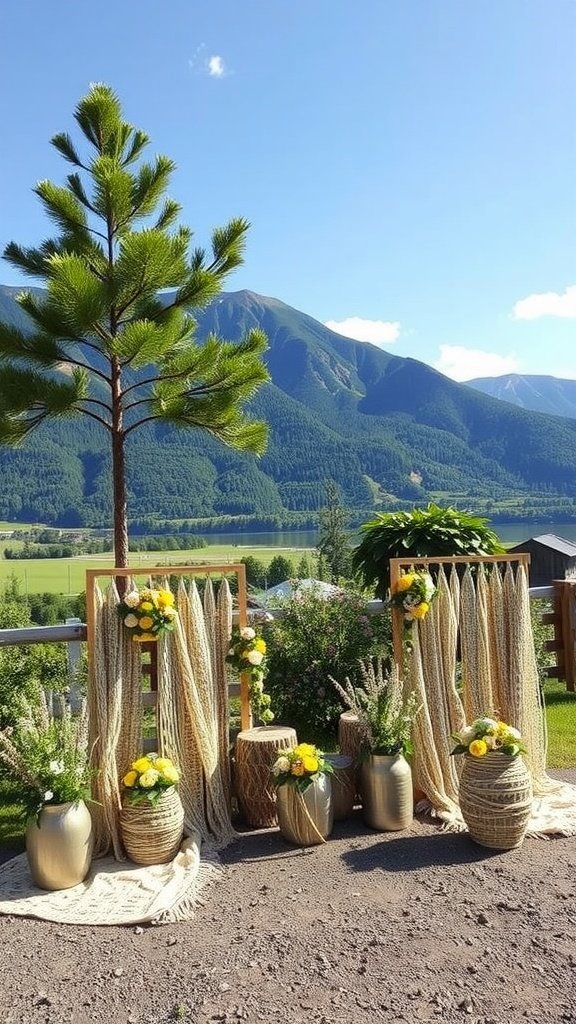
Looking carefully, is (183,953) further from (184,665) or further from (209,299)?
(209,299)

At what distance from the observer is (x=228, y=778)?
4.90 m

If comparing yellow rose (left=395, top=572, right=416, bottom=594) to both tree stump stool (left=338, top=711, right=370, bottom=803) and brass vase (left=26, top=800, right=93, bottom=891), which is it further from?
brass vase (left=26, top=800, right=93, bottom=891)

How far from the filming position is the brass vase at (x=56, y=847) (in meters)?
3.93

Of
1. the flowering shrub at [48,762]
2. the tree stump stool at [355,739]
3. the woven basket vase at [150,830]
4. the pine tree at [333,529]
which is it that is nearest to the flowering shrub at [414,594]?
the tree stump stool at [355,739]

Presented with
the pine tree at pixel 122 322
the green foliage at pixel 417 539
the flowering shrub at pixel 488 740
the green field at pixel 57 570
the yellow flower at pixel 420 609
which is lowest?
the green field at pixel 57 570

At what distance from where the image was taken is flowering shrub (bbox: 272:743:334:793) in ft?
14.4

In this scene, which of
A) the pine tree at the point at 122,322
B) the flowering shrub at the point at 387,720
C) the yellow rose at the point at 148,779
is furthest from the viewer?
the pine tree at the point at 122,322

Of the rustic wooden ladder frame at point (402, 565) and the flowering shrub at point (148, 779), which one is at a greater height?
the rustic wooden ladder frame at point (402, 565)

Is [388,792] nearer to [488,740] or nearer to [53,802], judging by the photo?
[488,740]

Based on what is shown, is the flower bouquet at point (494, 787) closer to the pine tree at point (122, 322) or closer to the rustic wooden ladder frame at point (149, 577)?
the rustic wooden ladder frame at point (149, 577)

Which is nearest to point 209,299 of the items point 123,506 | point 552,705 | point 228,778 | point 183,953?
point 123,506

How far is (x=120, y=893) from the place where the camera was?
3891 millimetres

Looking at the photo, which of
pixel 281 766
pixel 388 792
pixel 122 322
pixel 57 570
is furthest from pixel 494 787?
pixel 57 570

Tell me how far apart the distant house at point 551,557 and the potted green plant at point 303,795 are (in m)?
19.7
